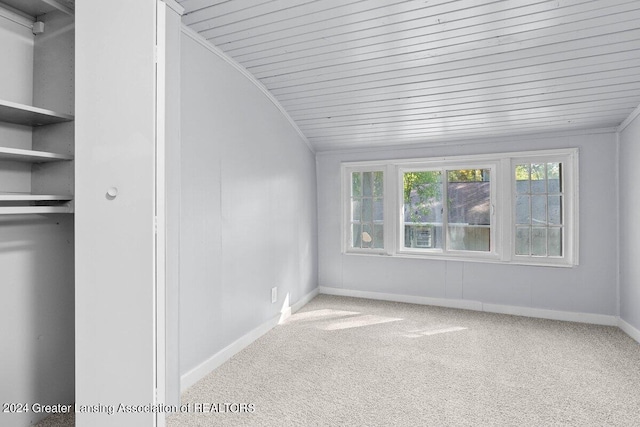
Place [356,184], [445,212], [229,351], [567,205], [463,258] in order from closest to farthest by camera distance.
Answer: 1. [229,351]
2. [567,205]
3. [463,258]
4. [445,212]
5. [356,184]

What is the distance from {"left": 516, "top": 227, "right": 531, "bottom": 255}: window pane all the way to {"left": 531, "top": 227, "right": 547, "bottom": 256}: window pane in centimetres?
4

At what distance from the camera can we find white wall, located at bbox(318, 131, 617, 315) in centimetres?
328

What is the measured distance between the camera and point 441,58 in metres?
2.44

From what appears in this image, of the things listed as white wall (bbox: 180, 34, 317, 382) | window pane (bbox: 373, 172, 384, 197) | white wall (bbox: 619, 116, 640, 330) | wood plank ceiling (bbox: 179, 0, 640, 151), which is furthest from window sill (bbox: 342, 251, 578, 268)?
wood plank ceiling (bbox: 179, 0, 640, 151)

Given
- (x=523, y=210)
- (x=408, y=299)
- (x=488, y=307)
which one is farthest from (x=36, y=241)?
(x=523, y=210)

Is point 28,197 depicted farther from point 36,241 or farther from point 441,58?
point 441,58

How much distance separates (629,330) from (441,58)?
2846 mm

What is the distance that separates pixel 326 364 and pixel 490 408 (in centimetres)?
105

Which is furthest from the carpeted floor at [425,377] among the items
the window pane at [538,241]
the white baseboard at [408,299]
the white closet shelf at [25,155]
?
the white closet shelf at [25,155]

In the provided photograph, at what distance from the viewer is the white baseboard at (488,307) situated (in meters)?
3.32

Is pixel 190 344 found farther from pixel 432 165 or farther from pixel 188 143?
pixel 432 165

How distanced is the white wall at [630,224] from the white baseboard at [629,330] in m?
0.03

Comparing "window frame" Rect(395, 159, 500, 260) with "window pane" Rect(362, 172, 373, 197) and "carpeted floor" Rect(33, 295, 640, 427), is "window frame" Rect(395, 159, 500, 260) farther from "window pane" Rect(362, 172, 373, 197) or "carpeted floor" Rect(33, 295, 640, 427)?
"carpeted floor" Rect(33, 295, 640, 427)

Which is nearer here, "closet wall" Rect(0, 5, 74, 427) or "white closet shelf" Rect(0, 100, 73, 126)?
A: "white closet shelf" Rect(0, 100, 73, 126)
